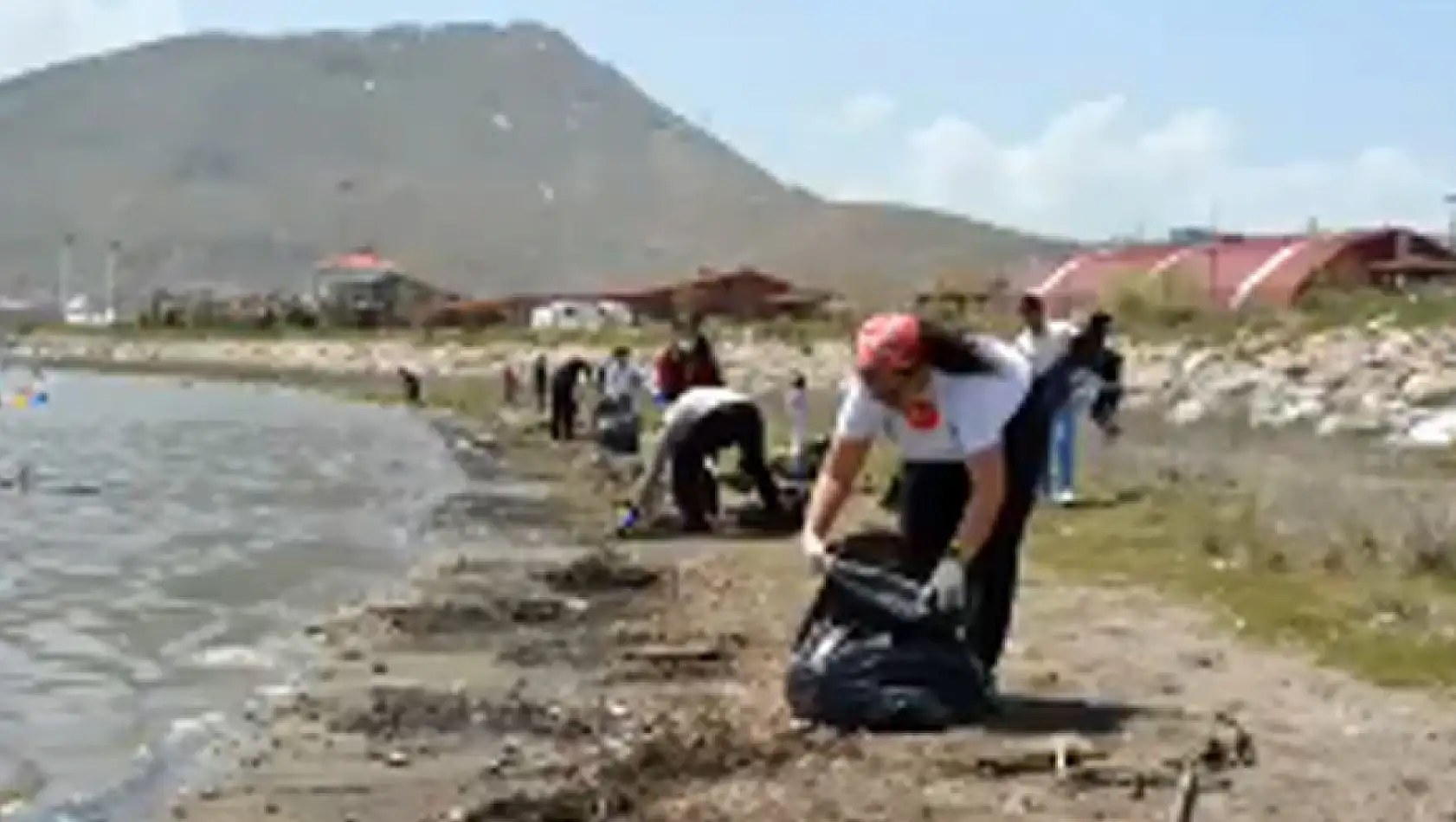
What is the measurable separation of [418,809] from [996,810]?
2160 millimetres

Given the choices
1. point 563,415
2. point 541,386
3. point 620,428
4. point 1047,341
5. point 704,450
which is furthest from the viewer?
point 541,386

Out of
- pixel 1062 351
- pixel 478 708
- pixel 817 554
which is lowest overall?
pixel 478 708

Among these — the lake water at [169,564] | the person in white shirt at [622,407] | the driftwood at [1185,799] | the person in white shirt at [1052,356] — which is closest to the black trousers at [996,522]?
the driftwood at [1185,799]

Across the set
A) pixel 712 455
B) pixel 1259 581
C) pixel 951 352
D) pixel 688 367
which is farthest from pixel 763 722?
pixel 688 367

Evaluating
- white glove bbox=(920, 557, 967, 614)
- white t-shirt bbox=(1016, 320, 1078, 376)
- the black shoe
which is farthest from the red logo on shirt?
white t-shirt bbox=(1016, 320, 1078, 376)

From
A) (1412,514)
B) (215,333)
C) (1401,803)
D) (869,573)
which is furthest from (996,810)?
(215,333)

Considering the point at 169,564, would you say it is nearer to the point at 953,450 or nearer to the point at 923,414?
the point at 953,450

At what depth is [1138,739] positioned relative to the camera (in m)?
9.11

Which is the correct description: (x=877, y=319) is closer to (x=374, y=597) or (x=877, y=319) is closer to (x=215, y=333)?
(x=374, y=597)

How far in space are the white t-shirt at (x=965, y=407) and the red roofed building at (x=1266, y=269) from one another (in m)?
51.6

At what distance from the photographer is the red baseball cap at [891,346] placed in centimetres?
927

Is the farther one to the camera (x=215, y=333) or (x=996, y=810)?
(x=215, y=333)

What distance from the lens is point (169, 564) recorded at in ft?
68.5

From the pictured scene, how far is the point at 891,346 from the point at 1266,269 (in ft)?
218
